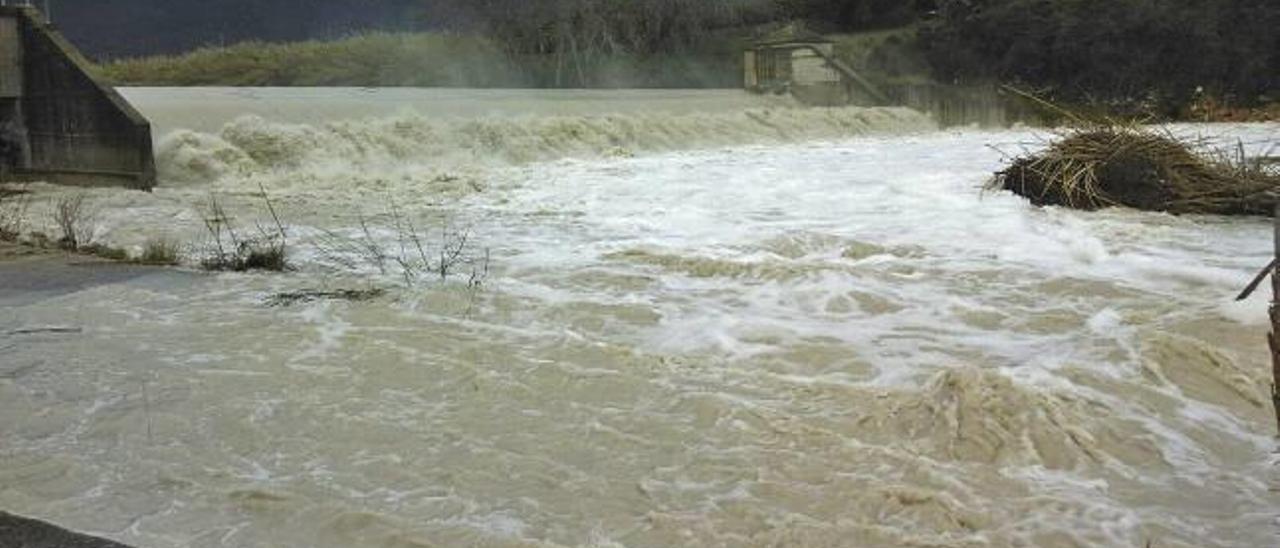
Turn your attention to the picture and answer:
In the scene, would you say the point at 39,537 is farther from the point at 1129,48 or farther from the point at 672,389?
the point at 1129,48

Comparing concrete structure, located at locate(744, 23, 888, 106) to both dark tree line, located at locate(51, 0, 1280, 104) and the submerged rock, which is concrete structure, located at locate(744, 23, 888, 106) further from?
the submerged rock

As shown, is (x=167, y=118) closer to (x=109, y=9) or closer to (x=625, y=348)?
(x=625, y=348)

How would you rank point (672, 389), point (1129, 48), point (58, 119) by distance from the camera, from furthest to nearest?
point (1129, 48) → point (58, 119) → point (672, 389)

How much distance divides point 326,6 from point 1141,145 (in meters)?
56.4

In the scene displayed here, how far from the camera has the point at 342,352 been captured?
6496 mm

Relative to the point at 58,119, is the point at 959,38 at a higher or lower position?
higher

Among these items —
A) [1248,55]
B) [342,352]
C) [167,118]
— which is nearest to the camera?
[342,352]

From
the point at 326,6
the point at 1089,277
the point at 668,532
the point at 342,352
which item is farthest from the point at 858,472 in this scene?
the point at 326,6

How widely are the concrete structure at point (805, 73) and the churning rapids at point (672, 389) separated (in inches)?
836

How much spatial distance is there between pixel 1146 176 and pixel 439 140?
1186cm

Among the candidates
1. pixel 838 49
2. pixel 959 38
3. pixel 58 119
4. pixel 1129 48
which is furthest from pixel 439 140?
pixel 1129 48

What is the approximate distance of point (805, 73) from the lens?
1318 inches

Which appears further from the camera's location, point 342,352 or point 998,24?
point 998,24

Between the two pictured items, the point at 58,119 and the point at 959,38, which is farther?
the point at 959,38
